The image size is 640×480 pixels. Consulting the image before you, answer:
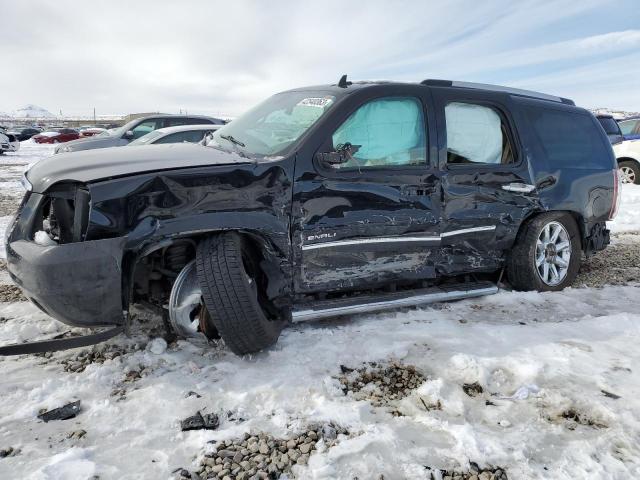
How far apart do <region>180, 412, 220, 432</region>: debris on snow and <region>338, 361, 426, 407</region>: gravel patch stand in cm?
72

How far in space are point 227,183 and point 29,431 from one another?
1588 mm

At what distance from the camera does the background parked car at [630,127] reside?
1162 centimetres

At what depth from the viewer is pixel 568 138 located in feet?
14.7

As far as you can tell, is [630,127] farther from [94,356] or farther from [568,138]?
[94,356]

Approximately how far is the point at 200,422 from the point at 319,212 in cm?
145

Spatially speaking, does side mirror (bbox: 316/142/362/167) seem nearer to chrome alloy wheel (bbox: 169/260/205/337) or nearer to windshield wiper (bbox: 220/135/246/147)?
windshield wiper (bbox: 220/135/246/147)

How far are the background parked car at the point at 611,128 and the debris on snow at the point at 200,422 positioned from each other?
1192cm

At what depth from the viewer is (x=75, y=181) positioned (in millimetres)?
2664

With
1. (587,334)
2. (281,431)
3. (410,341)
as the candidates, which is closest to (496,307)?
(587,334)

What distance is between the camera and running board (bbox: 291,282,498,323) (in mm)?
3197

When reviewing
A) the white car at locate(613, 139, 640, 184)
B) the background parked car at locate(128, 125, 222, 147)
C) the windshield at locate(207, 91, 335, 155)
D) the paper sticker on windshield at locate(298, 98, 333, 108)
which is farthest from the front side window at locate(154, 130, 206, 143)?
the white car at locate(613, 139, 640, 184)

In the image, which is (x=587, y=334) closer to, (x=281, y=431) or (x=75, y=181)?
(x=281, y=431)

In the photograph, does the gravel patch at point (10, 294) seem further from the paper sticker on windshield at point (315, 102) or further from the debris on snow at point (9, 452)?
the paper sticker on windshield at point (315, 102)

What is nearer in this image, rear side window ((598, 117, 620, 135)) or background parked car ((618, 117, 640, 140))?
background parked car ((618, 117, 640, 140))
